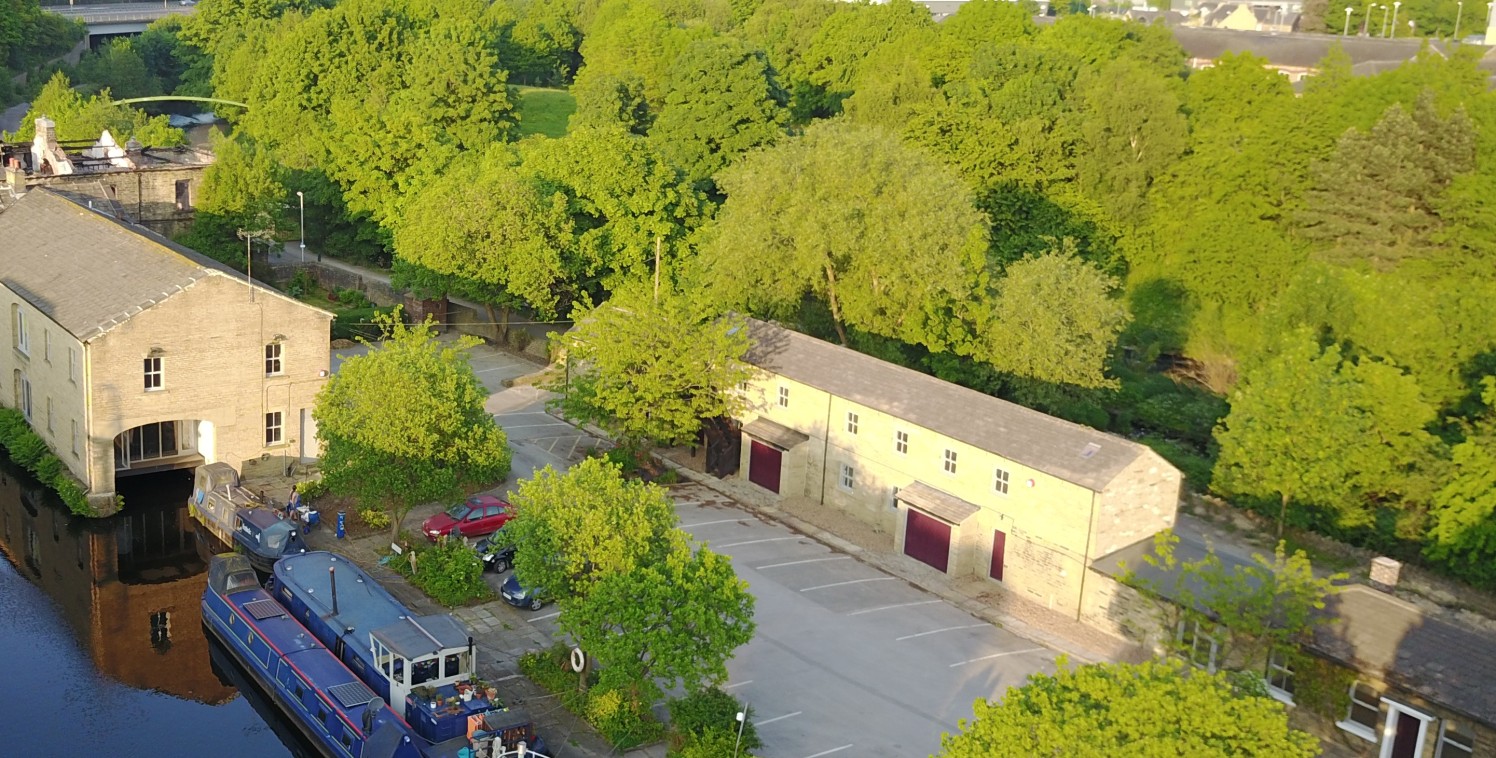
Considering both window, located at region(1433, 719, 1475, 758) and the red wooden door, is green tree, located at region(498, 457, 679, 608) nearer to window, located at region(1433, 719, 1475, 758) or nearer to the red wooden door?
the red wooden door

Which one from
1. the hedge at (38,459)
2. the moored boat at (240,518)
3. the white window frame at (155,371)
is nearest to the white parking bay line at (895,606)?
the moored boat at (240,518)

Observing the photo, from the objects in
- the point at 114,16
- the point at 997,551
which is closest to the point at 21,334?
the point at 997,551

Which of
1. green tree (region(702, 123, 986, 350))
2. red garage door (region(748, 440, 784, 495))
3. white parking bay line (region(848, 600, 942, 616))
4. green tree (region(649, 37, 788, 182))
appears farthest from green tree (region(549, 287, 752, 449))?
green tree (region(649, 37, 788, 182))

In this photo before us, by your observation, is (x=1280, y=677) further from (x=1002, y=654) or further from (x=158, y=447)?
(x=158, y=447)

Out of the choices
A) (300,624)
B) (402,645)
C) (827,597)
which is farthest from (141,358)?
(827,597)

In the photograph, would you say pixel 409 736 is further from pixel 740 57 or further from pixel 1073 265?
pixel 740 57
